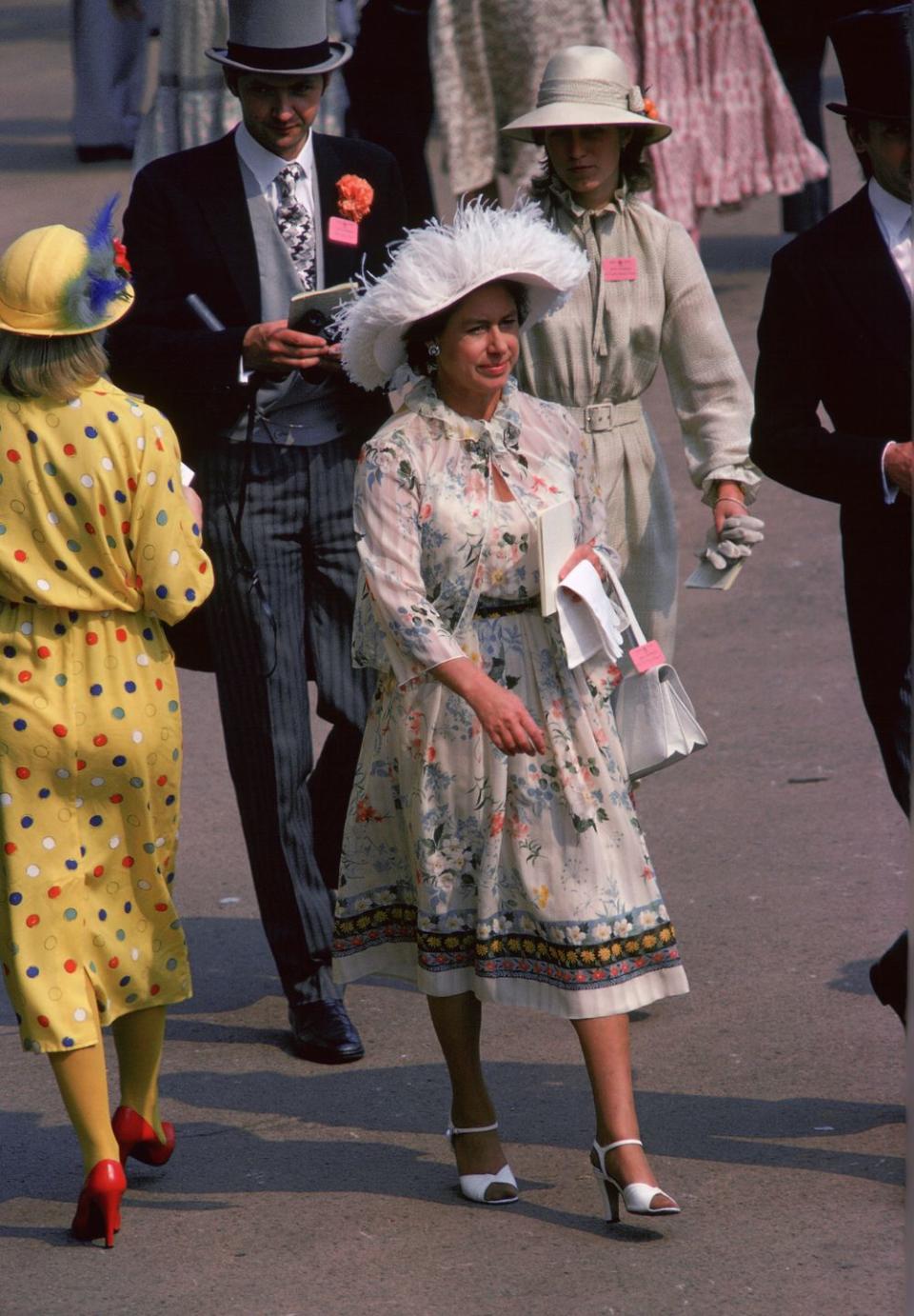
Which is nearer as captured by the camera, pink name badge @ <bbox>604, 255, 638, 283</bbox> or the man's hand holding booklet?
the man's hand holding booklet

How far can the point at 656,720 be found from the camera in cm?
465

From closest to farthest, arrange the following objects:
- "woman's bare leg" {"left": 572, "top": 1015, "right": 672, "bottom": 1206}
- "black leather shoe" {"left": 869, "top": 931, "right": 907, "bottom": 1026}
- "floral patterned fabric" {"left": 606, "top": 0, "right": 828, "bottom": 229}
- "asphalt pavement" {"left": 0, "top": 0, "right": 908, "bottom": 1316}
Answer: "asphalt pavement" {"left": 0, "top": 0, "right": 908, "bottom": 1316} < "woman's bare leg" {"left": 572, "top": 1015, "right": 672, "bottom": 1206} < "black leather shoe" {"left": 869, "top": 931, "right": 907, "bottom": 1026} < "floral patterned fabric" {"left": 606, "top": 0, "right": 828, "bottom": 229}

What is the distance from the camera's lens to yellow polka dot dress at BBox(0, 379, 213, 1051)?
422 cm

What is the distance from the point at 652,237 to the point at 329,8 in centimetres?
137

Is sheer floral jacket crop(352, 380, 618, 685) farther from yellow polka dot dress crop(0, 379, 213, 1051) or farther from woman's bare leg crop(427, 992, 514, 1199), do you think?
woman's bare leg crop(427, 992, 514, 1199)

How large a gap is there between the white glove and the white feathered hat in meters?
0.80

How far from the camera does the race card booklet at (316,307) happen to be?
4895mm

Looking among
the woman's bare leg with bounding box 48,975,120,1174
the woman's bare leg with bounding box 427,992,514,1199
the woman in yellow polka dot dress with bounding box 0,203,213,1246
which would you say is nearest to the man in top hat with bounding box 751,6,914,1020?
the woman's bare leg with bounding box 427,992,514,1199

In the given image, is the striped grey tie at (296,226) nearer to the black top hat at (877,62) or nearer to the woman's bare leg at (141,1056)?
the black top hat at (877,62)

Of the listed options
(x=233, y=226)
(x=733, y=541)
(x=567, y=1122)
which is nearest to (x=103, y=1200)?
(x=567, y=1122)

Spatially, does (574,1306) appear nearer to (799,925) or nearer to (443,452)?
(443,452)

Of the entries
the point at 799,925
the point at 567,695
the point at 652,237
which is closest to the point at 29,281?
the point at 567,695

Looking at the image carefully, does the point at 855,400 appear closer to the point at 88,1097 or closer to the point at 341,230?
the point at 341,230

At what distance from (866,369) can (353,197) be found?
4.48ft
